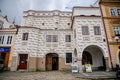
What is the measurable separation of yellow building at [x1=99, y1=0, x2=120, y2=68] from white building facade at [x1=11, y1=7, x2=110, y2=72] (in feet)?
2.10

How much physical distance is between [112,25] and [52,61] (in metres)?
9.55

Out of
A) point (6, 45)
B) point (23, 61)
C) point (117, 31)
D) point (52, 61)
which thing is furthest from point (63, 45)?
point (6, 45)

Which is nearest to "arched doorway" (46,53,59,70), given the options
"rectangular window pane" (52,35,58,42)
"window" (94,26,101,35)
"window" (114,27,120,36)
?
"rectangular window pane" (52,35,58,42)

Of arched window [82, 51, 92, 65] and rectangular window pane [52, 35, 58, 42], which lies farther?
rectangular window pane [52, 35, 58, 42]

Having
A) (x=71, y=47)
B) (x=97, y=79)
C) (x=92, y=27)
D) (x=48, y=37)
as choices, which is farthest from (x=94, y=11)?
(x=97, y=79)

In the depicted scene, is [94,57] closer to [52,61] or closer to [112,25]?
[112,25]

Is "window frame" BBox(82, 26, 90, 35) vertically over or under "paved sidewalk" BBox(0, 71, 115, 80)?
over

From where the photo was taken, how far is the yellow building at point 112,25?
11531mm

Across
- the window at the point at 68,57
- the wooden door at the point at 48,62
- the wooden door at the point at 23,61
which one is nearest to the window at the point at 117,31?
the window at the point at 68,57

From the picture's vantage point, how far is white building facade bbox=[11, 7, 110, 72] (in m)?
12.6

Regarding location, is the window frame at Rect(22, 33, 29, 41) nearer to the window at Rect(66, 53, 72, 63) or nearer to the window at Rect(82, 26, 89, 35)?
the window at Rect(66, 53, 72, 63)

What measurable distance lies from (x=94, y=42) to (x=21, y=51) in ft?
32.3

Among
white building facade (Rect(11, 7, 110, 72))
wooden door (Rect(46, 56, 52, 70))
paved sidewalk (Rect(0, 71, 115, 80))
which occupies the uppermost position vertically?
white building facade (Rect(11, 7, 110, 72))

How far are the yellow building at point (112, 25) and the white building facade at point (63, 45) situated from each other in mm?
639
